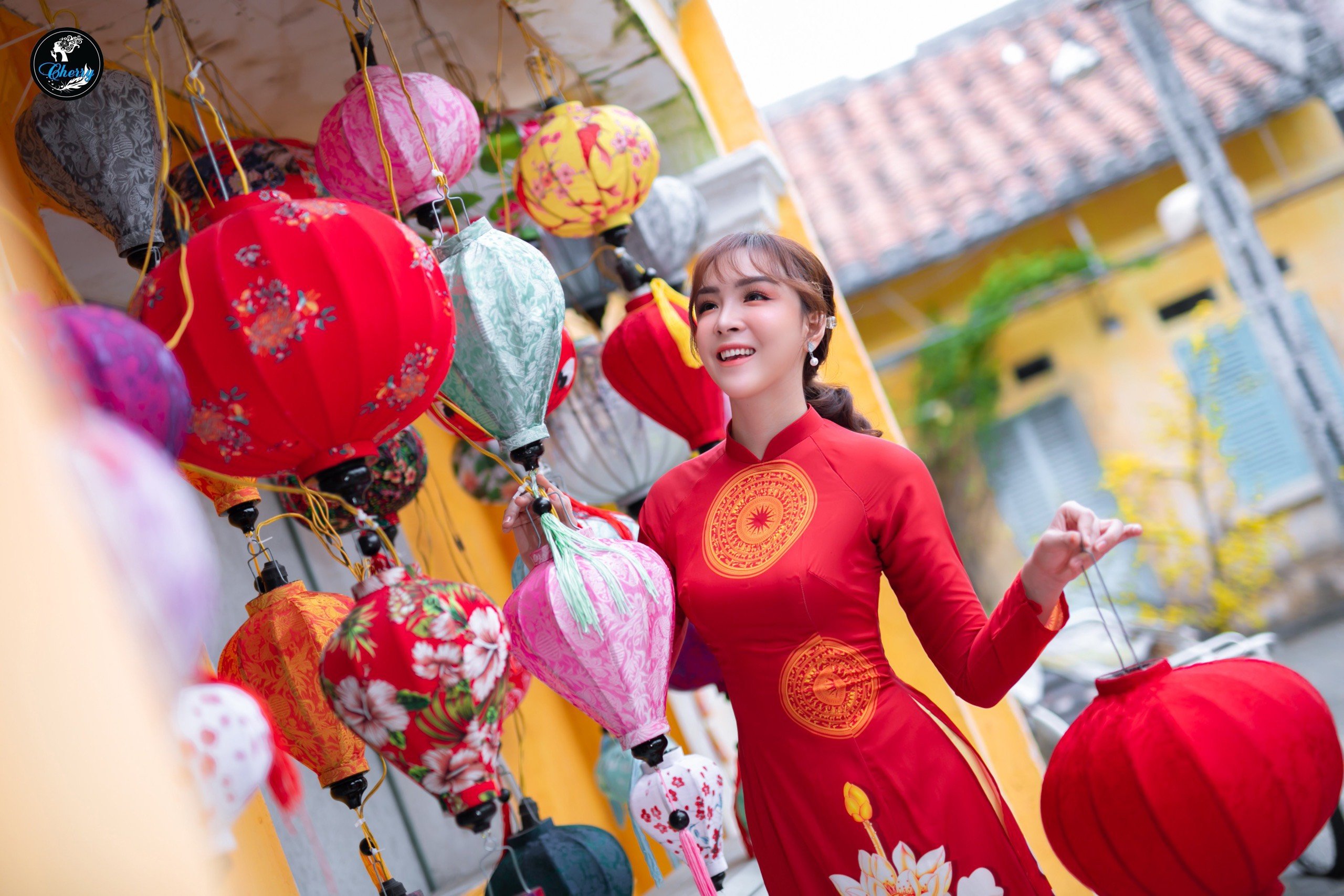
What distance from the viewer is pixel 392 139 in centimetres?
141

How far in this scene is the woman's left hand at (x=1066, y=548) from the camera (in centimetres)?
118

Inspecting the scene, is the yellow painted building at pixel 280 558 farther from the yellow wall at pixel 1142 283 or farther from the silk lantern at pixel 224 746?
the yellow wall at pixel 1142 283

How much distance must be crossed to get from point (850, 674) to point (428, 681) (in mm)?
602

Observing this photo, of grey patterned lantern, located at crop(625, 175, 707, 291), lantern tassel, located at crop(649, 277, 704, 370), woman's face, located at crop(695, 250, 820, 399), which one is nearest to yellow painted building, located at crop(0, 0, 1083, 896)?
grey patterned lantern, located at crop(625, 175, 707, 291)

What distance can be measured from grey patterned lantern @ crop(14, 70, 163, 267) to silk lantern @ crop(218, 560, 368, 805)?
473mm

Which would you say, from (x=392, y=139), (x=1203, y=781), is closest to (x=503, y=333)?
(x=392, y=139)

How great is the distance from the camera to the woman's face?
55.4 inches

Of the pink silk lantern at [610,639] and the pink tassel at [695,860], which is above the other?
the pink silk lantern at [610,639]

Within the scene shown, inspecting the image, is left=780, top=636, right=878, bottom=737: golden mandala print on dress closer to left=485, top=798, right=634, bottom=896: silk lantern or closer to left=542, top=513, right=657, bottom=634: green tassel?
left=542, top=513, right=657, bottom=634: green tassel

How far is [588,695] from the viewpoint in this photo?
1287mm

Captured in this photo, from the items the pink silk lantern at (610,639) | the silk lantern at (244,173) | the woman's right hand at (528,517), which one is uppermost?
the silk lantern at (244,173)

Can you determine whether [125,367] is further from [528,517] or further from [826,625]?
[826,625]

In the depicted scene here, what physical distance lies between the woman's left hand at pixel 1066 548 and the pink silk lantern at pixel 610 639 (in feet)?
1.44

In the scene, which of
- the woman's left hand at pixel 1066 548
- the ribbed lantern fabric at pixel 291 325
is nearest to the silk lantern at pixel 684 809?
the woman's left hand at pixel 1066 548
